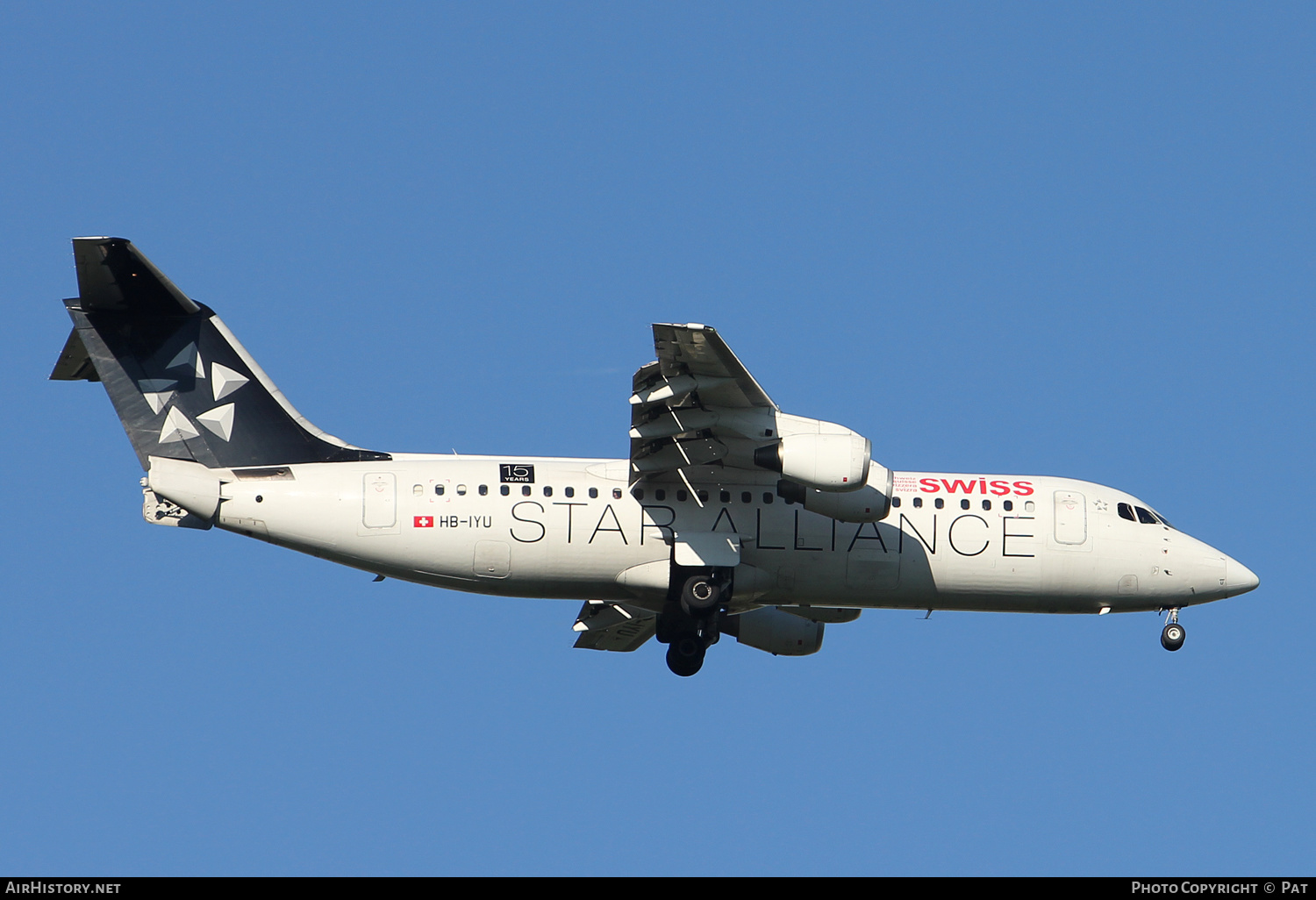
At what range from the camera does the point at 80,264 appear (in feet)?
64.9

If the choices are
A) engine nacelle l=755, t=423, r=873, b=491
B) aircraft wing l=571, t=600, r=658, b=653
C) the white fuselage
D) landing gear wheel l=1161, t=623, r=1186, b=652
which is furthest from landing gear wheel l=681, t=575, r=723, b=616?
landing gear wheel l=1161, t=623, r=1186, b=652

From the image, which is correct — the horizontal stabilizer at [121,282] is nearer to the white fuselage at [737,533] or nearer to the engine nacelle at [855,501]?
the white fuselage at [737,533]

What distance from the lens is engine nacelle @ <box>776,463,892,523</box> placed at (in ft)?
65.6

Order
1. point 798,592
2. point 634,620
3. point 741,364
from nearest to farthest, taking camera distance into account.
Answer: point 741,364 → point 798,592 → point 634,620

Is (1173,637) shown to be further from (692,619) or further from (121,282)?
(121,282)

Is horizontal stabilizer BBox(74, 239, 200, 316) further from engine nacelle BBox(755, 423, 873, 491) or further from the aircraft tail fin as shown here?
engine nacelle BBox(755, 423, 873, 491)

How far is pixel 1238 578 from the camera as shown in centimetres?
2253

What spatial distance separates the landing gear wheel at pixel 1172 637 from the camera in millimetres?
22391

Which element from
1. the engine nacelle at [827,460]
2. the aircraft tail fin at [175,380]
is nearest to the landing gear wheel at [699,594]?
the engine nacelle at [827,460]

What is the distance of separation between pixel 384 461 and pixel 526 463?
195 centimetres

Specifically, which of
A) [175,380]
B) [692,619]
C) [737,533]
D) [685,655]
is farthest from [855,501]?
[175,380]

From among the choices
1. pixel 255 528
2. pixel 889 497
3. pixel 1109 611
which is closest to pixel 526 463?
pixel 255 528

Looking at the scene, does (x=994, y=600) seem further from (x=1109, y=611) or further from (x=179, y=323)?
(x=179, y=323)

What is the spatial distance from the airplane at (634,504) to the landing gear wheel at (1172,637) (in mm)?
563
